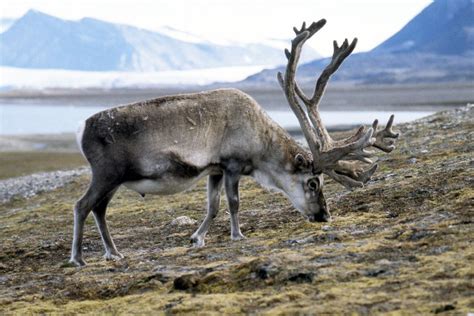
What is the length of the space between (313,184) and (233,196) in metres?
1.35

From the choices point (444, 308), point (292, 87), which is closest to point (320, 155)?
point (292, 87)

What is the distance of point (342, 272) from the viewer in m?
9.63

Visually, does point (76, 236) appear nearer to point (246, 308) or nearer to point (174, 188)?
point (174, 188)

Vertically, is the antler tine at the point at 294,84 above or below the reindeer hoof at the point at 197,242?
above

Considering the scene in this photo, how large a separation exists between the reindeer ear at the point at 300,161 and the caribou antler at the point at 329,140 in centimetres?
17

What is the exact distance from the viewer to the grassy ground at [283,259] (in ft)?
29.5

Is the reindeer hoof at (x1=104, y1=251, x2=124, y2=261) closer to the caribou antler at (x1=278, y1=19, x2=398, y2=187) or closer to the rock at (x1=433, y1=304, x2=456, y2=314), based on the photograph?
the caribou antler at (x1=278, y1=19, x2=398, y2=187)

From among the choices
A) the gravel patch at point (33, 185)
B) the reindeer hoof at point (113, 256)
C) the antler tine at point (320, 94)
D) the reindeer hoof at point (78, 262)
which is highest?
the antler tine at point (320, 94)

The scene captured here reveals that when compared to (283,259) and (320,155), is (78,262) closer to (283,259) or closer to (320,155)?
(283,259)

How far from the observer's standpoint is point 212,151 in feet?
43.5

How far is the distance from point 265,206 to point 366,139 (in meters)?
3.80

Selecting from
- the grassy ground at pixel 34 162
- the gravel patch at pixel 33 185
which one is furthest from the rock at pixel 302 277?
the grassy ground at pixel 34 162

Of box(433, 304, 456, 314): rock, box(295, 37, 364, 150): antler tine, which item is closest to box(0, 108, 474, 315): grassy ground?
box(433, 304, 456, 314): rock

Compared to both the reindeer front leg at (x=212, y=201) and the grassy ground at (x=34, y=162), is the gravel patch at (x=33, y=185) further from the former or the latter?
the reindeer front leg at (x=212, y=201)
